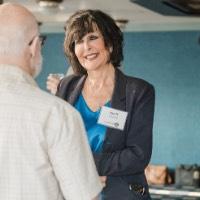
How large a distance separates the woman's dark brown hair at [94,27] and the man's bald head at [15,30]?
79cm

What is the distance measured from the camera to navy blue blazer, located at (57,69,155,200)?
7.37 ft

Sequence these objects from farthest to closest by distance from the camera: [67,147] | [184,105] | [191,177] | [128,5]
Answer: [184,105], [191,177], [128,5], [67,147]

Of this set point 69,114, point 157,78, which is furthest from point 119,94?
point 157,78

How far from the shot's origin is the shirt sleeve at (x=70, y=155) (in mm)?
1560

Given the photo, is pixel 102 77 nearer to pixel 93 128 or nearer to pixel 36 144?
pixel 93 128

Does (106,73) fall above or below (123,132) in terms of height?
above

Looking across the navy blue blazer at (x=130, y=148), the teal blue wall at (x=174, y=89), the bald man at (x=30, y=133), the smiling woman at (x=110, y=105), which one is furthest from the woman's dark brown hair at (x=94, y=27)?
the teal blue wall at (x=174, y=89)

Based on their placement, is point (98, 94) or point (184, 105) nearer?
point (98, 94)

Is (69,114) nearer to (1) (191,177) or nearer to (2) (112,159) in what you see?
(2) (112,159)

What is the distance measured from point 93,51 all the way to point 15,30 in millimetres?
803

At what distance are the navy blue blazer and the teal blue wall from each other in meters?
6.45

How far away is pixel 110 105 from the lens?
2.32 m

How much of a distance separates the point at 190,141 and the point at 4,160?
23.8ft

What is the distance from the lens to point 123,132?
7.50 feet
